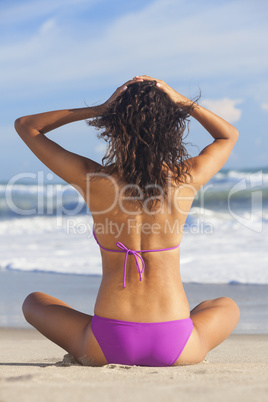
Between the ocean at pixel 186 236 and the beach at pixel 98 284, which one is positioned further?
the ocean at pixel 186 236

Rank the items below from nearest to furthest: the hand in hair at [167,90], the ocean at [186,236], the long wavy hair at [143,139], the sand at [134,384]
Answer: the sand at [134,384]
the long wavy hair at [143,139]
the hand in hair at [167,90]
the ocean at [186,236]

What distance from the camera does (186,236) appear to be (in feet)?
30.3

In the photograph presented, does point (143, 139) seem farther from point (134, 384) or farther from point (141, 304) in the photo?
point (134, 384)

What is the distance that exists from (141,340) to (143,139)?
880 mm

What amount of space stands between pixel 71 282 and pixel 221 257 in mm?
2268

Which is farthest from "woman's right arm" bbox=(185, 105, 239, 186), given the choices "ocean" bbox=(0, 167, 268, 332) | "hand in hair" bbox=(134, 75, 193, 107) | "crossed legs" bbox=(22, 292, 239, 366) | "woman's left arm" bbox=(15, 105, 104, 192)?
"ocean" bbox=(0, 167, 268, 332)

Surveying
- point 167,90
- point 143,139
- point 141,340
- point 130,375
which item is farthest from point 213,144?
point 130,375

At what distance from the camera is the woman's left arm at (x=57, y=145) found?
2500mm

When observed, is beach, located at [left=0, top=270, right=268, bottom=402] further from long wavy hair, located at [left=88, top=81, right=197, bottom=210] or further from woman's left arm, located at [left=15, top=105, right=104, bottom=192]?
woman's left arm, located at [left=15, top=105, right=104, bottom=192]

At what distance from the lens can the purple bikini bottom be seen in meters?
2.44

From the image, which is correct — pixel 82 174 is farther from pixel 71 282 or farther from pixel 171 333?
pixel 71 282

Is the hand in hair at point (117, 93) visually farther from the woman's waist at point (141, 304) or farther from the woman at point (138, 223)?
the woman's waist at point (141, 304)

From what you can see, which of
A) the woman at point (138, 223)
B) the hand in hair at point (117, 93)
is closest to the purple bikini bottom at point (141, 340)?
the woman at point (138, 223)

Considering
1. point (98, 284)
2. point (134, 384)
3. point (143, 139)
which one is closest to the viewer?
point (134, 384)
